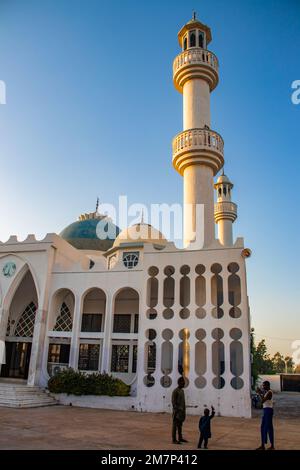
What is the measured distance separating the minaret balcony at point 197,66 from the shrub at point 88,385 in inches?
650

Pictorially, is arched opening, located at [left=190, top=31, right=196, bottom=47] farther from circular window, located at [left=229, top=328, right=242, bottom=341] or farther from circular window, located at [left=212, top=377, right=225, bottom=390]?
circular window, located at [left=212, top=377, right=225, bottom=390]

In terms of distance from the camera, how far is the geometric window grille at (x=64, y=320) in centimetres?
2016

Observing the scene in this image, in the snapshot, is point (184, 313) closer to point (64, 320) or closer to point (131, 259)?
point (131, 259)

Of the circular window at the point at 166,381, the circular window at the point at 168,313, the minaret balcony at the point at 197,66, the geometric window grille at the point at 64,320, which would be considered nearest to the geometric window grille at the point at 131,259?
the geometric window grille at the point at 64,320

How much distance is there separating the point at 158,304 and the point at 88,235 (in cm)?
1421

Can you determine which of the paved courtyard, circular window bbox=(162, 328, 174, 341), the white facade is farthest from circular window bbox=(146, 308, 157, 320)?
the paved courtyard

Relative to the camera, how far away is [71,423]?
35.7 ft

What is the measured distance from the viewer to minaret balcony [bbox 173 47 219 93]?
69.1 feet

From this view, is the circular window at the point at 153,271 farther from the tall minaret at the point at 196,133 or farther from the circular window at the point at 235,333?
the circular window at the point at 235,333

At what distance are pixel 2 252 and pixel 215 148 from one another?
40.5 ft

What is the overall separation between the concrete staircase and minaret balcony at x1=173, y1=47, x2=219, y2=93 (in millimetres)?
17979

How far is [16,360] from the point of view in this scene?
794 inches
